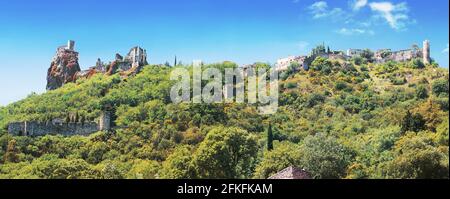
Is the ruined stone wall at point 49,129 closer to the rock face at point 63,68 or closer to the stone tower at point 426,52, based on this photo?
the rock face at point 63,68

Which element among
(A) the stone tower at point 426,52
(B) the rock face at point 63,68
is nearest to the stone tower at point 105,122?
(B) the rock face at point 63,68

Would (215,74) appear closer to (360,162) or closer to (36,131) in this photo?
(36,131)

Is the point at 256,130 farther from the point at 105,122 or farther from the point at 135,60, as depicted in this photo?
the point at 135,60

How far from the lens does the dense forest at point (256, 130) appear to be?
22094 millimetres

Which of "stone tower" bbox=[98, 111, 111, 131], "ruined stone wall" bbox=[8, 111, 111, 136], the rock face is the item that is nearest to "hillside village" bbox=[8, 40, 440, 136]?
the rock face

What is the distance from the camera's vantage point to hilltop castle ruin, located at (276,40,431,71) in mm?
48781

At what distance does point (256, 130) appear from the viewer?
33688 mm

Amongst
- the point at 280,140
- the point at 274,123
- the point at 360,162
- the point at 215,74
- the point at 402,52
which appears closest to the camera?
the point at 360,162

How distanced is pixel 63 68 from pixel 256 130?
20.1m

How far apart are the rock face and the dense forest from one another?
151 cm

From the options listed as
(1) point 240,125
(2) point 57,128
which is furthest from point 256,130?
(2) point 57,128

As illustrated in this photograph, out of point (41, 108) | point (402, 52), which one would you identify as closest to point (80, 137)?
point (41, 108)
